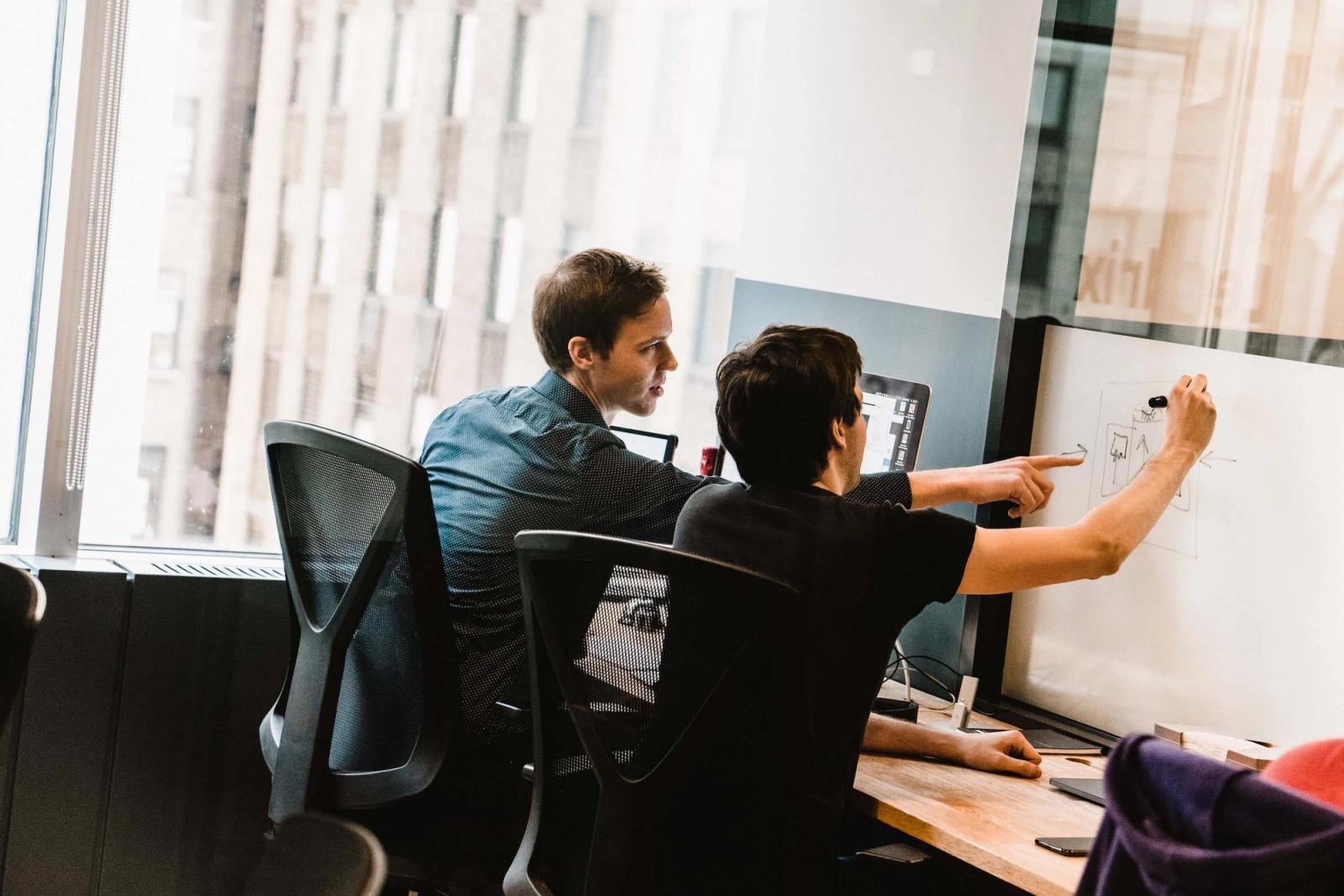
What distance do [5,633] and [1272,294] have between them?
6.00 ft

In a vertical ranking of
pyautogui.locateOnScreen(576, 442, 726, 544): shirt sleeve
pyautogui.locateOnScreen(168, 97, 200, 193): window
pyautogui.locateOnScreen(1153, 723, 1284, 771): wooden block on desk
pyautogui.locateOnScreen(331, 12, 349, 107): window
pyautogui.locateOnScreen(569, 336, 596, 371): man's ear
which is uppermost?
pyautogui.locateOnScreen(331, 12, 349, 107): window

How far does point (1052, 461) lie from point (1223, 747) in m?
0.58

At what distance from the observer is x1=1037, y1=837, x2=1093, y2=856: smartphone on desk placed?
5.42 feet

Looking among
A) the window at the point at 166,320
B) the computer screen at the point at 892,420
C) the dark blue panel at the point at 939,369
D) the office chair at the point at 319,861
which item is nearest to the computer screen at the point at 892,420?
the computer screen at the point at 892,420

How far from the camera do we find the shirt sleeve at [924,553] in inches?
68.4

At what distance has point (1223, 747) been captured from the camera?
1944 mm

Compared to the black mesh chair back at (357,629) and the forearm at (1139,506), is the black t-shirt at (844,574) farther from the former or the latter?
the black mesh chair back at (357,629)

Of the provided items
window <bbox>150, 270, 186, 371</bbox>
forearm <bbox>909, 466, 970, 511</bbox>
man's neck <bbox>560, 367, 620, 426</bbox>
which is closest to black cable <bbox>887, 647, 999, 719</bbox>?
forearm <bbox>909, 466, 970, 511</bbox>

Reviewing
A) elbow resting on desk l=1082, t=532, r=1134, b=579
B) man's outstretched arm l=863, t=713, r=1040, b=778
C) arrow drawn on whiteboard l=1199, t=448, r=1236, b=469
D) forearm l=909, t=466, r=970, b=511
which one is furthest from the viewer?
forearm l=909, t=466, r=970, b=511

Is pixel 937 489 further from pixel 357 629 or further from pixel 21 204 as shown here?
pixel 21 204

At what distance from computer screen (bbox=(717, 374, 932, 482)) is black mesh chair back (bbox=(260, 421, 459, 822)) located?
0.84 meters

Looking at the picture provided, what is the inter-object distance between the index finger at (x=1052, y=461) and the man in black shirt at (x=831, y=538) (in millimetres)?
425

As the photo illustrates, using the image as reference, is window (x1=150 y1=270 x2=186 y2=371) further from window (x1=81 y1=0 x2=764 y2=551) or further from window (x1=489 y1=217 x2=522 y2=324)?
window (x1=489 y1=217 x2=522 y2=324)

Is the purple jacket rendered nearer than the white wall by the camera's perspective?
Yes
